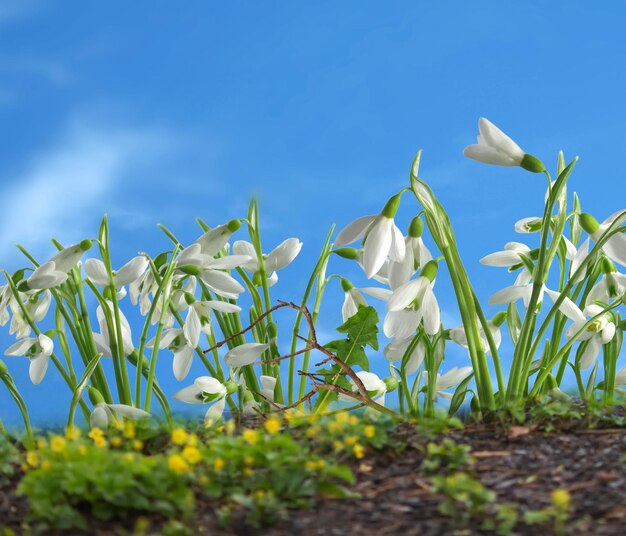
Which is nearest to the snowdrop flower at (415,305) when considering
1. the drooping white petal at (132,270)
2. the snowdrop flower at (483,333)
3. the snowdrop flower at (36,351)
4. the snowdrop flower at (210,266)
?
the snowdrop flower at (483,333)

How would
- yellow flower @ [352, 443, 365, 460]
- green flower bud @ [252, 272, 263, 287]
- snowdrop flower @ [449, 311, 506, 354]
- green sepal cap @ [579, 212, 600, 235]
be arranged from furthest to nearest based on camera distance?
green flower bud @ [252, 272, 263, 287] < snowdrop flower @ [449, 311, 506, 354] < green sepal cap @ [579, 212, 600, 235] < yellow flower @ [352, 443, 365, 460]

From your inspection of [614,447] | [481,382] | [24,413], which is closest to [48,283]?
[24,413]

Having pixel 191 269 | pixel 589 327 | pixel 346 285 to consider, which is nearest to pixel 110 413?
pixel 191 269

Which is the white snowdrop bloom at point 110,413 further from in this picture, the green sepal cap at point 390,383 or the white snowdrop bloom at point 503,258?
the white snowdrop bloom at point 503,258

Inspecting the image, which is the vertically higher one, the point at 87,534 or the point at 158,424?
the point at 158,424

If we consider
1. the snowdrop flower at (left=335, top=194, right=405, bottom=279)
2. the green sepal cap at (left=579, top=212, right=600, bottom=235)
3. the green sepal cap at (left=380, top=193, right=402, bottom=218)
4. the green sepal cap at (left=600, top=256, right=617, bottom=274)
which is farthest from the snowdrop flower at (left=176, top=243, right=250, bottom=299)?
the green sepal cap at (left=600, top=256, right=617, bottom=274)

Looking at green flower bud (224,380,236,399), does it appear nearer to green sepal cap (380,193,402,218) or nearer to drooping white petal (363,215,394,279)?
drooping white petal (363,215,394,279)

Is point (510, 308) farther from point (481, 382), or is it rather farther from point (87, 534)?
point (87, 534)
